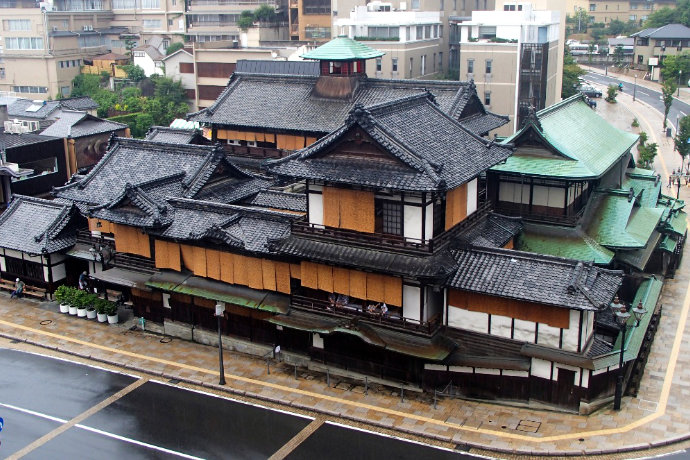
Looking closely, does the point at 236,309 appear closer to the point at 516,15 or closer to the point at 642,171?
the point at 642,171

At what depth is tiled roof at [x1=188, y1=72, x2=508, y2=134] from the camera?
183 ft

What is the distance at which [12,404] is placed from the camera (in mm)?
36531

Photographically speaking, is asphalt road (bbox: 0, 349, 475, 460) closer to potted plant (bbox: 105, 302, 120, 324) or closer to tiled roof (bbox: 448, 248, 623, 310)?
potted plant (bbox: 105, 302, 120, 324)

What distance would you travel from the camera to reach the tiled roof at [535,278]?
3275 cm

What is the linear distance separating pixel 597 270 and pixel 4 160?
49.1m

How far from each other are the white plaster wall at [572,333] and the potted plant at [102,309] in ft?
94.8

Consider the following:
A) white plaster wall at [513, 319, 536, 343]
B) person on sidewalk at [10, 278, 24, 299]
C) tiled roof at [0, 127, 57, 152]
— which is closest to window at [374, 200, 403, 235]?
white plaster wall at [513, 319, 536, 343]

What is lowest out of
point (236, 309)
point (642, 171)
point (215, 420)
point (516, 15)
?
point (215, 420)

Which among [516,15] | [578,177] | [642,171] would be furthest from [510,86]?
[578,177]

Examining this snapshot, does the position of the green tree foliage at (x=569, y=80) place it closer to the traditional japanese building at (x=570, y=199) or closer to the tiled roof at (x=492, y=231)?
the traditional japanese building at (x=570, y=199)

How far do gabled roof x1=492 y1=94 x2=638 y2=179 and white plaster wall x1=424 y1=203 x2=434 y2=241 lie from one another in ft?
37.4

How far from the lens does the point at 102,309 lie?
1811 inches

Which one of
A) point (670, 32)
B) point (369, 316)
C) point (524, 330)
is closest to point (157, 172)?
point (369, 316)

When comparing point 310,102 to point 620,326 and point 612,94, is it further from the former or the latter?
point 612,94
